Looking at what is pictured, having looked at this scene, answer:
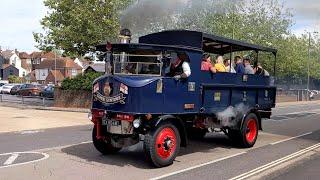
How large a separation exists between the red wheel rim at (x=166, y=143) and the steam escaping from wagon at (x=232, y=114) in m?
2.15

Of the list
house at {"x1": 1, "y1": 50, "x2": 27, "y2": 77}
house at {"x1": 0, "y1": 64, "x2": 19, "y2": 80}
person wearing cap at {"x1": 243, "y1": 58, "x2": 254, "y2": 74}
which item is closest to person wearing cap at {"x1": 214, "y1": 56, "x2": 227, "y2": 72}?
person wearing cap at {"x1": 243, "y1": 58, "x2": 254, "y2": 74}

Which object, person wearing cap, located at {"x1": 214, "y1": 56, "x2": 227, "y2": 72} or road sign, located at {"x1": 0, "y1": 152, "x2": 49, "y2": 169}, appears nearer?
road sign, located at {"x1": 0, "y1": 152, "x2": 49, "y2": 169}

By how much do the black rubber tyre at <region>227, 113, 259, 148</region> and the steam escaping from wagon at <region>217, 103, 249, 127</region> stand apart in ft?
0.66

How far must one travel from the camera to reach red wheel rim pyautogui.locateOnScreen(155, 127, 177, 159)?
381 inches

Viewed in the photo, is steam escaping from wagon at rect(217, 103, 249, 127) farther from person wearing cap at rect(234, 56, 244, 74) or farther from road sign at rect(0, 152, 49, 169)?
road sign at rect(0, 152, 49, 169)

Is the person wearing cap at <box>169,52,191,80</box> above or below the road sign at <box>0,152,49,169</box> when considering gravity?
above

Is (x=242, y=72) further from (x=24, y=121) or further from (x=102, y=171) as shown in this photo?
(x=24, y=121)

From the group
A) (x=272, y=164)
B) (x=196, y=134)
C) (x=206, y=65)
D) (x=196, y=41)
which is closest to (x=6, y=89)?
(x=196, y=134)

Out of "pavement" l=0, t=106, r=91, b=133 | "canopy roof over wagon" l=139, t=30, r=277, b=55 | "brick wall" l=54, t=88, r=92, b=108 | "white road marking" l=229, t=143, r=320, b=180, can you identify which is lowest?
"white road marking" l=229, t=143, r=320, b=180

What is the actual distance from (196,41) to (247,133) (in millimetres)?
3291

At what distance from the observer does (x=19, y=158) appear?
10.4 metres

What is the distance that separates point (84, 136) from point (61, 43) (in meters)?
16.4

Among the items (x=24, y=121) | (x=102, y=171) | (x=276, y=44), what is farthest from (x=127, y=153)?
(x=276, y=44)

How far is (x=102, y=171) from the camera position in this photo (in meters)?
9.18
